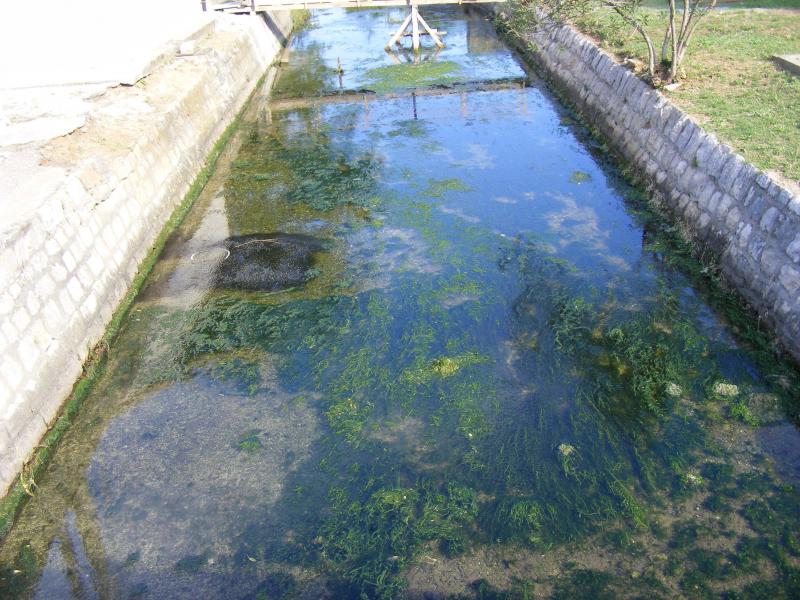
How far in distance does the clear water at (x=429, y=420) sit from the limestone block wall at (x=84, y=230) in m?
0.42

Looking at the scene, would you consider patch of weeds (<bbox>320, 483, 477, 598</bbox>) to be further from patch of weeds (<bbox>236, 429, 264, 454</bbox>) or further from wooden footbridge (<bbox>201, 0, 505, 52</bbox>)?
wooden footbridge (<bbox>201, 0, 505, 52</bbox>)

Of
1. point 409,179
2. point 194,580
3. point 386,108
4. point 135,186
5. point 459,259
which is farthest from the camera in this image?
point 386,108

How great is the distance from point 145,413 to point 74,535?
1.42 meters

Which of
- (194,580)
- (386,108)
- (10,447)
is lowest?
(194,580)

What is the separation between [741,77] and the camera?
1047 centimetres

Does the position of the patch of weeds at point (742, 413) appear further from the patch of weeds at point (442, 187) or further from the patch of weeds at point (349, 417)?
the patch of weeds at point (442, 187)

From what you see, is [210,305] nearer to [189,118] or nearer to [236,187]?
[236,187]

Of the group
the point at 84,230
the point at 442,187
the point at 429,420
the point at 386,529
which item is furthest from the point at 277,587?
the point at 442,187

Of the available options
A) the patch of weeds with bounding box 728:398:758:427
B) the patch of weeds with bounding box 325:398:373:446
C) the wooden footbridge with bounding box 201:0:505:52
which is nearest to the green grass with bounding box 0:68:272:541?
the patch of weeds with bounding box 325:398:373:446

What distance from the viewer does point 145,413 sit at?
639 centimetres

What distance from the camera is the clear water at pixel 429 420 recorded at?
4805mm

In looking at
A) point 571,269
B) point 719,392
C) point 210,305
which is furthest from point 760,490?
point 210,305

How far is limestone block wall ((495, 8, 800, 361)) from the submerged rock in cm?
498

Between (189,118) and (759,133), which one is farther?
(189,118)
